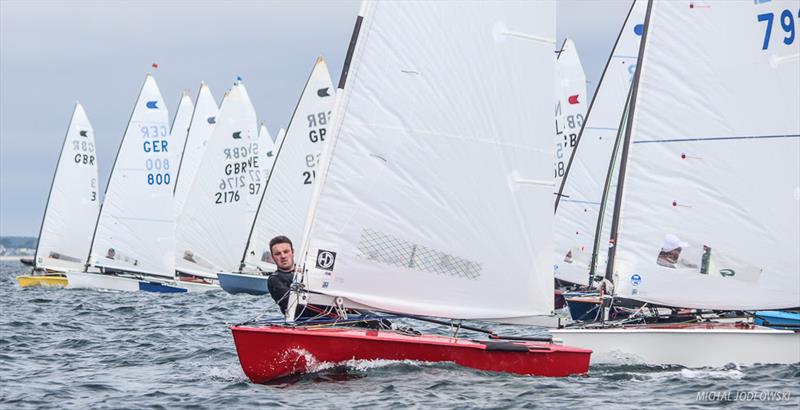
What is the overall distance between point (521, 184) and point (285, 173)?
77.9ft

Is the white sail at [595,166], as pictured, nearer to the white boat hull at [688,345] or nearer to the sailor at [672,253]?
the sailor at [672,253]

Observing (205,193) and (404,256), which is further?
(205,193)

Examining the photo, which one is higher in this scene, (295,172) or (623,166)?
(295,172)

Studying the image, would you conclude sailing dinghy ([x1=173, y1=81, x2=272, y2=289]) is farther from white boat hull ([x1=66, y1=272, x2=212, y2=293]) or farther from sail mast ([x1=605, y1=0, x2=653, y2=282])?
sail mast ([x1=605, y1=0, x2=653, y2=282])

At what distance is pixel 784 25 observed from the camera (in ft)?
51.4

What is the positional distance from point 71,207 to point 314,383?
30.9 meters

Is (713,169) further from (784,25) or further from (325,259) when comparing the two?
(325,259)

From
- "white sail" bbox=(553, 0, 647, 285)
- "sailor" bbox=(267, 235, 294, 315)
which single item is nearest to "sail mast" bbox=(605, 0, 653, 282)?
"sailor" bbox=(267, 235, 294, 315)

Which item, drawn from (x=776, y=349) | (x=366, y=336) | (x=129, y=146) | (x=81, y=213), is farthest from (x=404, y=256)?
(x=81, y=213)

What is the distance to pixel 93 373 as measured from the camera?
555 inches

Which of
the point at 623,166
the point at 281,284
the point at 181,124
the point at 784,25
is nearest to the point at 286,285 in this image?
the point at 281,284

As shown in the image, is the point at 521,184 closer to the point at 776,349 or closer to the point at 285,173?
the point at 776,349

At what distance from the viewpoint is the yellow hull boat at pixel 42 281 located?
38906 millimetres

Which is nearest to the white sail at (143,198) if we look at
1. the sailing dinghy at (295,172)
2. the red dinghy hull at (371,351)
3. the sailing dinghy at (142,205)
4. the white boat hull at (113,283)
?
the sailing dinghy at (142,205)
